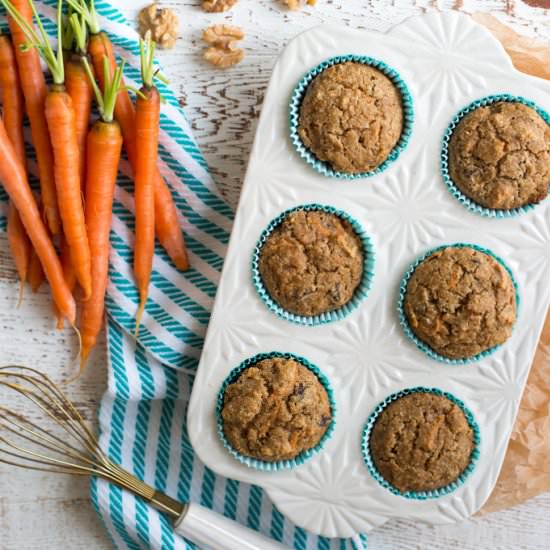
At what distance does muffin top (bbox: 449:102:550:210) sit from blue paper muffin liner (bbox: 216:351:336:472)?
73 cm

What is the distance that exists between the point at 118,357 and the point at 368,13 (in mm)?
1475

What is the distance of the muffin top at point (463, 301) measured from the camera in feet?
7.22

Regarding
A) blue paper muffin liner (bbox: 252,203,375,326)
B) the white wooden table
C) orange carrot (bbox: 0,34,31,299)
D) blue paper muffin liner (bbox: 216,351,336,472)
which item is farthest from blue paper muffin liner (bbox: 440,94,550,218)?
orange carrot (bbox: 0,34,31,299)

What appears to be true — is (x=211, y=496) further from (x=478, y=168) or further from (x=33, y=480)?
(x=478, y=168)

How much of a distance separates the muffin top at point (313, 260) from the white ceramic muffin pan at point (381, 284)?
6 centimetres

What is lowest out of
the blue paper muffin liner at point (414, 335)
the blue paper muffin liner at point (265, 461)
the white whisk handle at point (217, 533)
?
the white whisk handle at point (217, 533)

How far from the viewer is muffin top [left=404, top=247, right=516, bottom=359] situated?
220cm

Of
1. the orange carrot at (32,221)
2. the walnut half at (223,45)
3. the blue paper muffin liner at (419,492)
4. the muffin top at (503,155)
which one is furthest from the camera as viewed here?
the walnut half at (223,45)

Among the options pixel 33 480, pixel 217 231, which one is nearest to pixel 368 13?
pixel 217 231

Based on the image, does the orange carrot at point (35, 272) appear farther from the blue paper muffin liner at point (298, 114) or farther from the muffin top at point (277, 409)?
the blue paper muffin liner at point (298, 114)

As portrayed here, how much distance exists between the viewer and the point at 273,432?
2.27 m

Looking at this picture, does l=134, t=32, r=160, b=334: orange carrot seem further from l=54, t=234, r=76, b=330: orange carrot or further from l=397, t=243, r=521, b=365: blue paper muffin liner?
l=397, t=243, r=521, b=365: blue paper muffin liner

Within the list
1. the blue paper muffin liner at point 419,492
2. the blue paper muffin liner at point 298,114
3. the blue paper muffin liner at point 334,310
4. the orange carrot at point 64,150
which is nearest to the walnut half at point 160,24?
the orange carrot at point 64,150

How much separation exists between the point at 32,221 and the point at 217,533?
1.21 m
